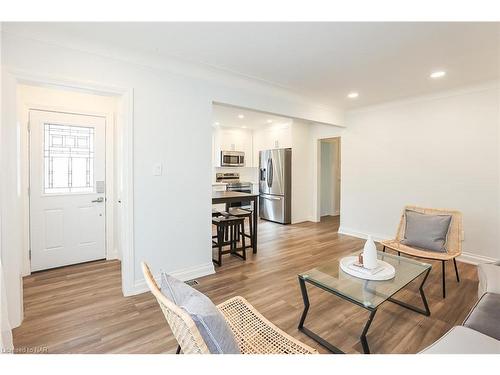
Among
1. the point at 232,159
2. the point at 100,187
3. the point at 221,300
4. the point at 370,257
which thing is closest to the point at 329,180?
the point at 232,159

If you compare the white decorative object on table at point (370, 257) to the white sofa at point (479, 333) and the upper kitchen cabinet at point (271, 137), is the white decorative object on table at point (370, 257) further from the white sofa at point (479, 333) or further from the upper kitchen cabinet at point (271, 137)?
the upper kitchen cabinet at point (271, 137)

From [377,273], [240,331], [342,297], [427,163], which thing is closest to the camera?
[240,331]

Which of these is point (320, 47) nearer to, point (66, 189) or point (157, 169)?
point (157, 169)

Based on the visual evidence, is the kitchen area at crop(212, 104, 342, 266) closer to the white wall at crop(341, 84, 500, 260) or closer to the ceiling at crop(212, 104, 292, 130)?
the ceiling at crop(212, 104, 292, 130)

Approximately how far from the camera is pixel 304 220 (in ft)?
20.7

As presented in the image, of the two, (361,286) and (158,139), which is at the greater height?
(158,139)

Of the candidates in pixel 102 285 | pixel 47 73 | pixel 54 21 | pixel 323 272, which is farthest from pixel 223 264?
pixel 54 21

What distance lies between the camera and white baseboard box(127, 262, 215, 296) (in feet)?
8.40

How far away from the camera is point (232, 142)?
22.0 ft

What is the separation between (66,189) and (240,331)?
307cm

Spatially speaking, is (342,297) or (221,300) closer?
(342,297)

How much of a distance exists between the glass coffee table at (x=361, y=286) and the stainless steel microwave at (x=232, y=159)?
15.0ft

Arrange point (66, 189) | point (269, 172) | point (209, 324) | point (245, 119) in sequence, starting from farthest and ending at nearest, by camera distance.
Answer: point (269, 172) → point (245, 119) → point (66, 189) → point (209, 324)

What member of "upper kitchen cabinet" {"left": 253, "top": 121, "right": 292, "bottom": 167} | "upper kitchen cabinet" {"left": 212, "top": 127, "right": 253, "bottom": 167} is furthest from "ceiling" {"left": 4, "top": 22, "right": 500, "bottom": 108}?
"upper kitchen cabinet" {"left": 212, "top": 127, "right": 253, "bottom": 167}
